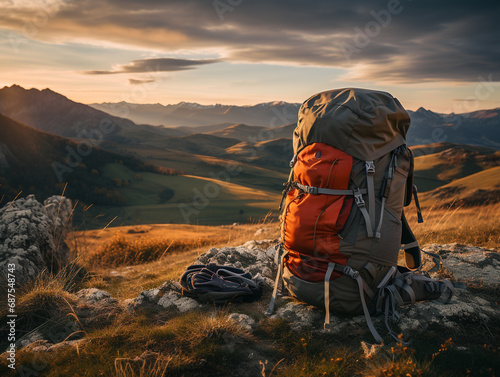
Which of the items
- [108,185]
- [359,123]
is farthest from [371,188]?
[108,185]

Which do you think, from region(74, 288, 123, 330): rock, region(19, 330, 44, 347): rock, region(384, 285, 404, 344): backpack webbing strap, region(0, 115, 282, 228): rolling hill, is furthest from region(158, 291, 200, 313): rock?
region(0, 115, 282, 228): rolling hill

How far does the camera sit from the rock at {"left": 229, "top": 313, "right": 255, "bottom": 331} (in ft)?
14.1

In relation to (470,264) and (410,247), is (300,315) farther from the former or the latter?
(470,264)

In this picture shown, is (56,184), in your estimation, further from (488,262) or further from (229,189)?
(488,262)

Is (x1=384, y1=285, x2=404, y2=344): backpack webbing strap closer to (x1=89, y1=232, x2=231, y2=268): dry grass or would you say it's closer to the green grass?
(x1=89, y1=232, x2=231, y2=268): dry grass

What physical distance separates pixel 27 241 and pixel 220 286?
4.92 metres

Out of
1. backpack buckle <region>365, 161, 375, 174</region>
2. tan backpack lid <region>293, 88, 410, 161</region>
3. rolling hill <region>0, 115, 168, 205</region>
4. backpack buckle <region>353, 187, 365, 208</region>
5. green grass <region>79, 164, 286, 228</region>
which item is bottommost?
green grass <region>79, 164, 286, 228</region>

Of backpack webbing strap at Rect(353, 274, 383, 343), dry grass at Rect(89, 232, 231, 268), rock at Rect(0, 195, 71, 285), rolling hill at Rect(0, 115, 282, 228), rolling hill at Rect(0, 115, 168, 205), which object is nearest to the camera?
backpack webbing strap at Rect(353, 274, 383, 343)

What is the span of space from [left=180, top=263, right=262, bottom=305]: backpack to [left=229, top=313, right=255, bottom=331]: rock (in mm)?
551

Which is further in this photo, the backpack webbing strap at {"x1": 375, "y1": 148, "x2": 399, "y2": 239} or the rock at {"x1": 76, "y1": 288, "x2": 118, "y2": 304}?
the rock at {"x1": 76, "y1": 288, "x2": 118, "y2": 304}

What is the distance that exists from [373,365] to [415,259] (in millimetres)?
2576

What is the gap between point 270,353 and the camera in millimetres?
3838

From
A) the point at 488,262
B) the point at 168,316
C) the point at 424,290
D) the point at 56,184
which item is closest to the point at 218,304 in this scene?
the point at 168,316

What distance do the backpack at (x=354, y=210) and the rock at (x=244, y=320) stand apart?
0.82 m
